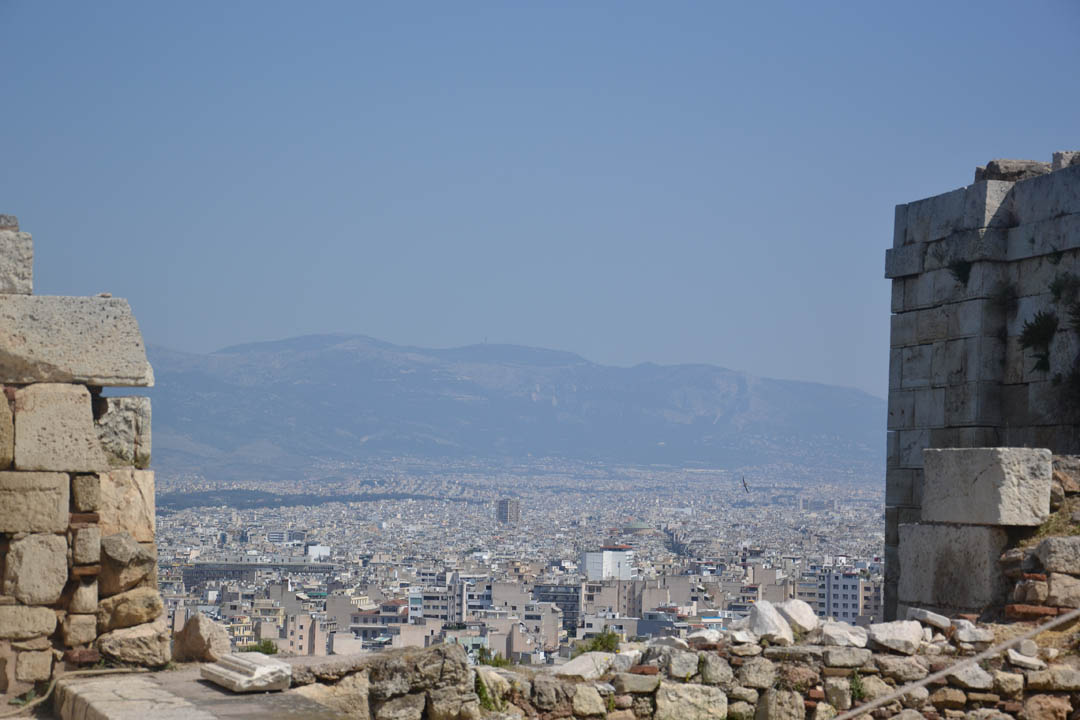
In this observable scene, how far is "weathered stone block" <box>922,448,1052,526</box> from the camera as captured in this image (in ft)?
26.5

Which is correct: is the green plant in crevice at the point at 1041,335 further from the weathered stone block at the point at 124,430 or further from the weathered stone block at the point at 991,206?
the weathered stone block at the point at 124,430

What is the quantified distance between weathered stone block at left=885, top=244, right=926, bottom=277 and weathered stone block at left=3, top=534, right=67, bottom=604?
23.9 ft

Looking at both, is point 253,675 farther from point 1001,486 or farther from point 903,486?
point 903,486

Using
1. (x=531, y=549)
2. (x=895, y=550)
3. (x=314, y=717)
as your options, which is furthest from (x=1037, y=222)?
(x=531, y=549)

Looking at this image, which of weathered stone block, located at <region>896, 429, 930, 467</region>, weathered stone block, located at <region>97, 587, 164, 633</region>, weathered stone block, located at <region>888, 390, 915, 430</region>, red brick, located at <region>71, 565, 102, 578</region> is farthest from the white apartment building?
red brick, located at <region>71, 565, 102, 578</region>

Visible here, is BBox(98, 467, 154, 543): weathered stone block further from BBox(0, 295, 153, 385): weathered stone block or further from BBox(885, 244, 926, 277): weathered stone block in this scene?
→ BBox(885, 244, 926, 277): weathered stone block

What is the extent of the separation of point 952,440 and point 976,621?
10.3 feet

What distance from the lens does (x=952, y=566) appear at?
843 centimetres

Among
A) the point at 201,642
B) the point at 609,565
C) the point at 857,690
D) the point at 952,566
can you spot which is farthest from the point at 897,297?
the point at 609,565

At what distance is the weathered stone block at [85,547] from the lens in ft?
26.0

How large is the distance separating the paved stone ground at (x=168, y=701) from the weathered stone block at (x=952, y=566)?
416 cm

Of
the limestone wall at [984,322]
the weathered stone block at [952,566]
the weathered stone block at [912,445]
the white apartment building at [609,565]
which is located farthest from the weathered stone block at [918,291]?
the white apartment building at [609,565]

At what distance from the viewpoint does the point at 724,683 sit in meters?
7.54

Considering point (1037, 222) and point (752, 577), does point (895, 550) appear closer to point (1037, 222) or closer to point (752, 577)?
point (1037, 222)
